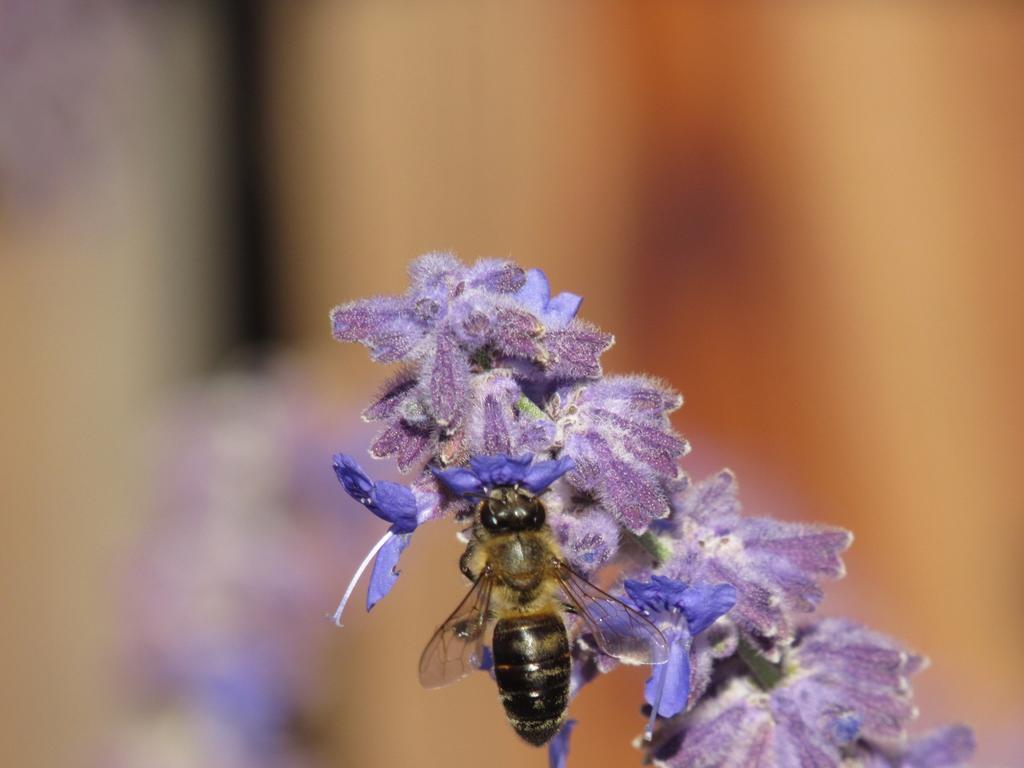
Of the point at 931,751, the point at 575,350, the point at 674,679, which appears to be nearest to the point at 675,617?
the point at 674,679

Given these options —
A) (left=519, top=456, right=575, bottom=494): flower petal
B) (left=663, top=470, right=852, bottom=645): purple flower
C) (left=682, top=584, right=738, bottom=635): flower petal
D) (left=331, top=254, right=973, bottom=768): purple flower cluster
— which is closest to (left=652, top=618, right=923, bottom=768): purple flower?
(left=331, top=254, right=973, bottom=768): purple flower cluster

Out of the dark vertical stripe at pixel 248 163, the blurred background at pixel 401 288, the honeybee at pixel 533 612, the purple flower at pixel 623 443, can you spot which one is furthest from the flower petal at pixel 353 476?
the dark vertical stripe at pixel 248 163

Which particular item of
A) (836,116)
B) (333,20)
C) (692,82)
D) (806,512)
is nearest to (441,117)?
(333,20)

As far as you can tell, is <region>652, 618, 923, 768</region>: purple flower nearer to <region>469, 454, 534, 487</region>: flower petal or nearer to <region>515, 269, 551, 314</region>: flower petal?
<region>469, 454, 534, 487</region>: flower petal

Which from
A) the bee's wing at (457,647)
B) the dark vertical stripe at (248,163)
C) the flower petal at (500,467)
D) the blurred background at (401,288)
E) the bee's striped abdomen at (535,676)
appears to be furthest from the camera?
the dark vertical stripe at (248,163)

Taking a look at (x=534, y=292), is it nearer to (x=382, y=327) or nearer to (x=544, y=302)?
(x=544, y=302)

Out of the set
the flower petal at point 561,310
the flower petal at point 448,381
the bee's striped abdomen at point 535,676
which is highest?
the flower petal at point 561,310

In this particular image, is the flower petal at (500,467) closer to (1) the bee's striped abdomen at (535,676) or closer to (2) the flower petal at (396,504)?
(2) the flower petal at (396,504)
